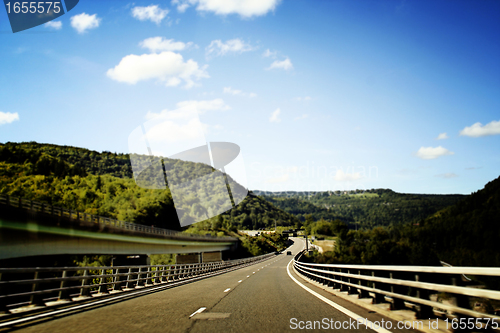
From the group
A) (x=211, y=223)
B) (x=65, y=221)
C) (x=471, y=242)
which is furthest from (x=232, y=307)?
(x=471, y=242)

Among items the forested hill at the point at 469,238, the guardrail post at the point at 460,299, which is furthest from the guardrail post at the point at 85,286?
the forested hill at the point at 469,238

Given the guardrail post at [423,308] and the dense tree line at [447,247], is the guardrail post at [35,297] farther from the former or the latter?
the dense tree line at [447,247]

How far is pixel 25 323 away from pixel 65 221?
27.3 meters

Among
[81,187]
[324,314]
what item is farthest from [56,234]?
[81,187]

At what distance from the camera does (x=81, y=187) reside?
115375 mm

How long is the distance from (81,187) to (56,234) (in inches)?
3609

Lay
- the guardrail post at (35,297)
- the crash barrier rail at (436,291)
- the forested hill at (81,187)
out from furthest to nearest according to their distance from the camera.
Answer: the forested hill at (81,187) < the guardrail post at (35,297) < the crash barrier rail at (436,291)

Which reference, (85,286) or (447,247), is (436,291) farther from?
(447,247)

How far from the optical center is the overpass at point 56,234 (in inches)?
1047

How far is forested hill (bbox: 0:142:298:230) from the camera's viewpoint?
322ft

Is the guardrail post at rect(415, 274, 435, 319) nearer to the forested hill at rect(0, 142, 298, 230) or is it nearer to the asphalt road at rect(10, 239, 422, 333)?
the asphalt road at rect(10, 239, 422, 333)

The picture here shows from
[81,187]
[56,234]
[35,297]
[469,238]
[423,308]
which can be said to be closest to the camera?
[423,308]

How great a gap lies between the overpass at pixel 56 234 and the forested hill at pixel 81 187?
50.5 m

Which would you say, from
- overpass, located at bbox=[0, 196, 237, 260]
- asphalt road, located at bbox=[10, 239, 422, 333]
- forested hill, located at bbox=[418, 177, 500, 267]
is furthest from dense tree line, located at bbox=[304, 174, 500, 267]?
asphalt road, located at bbox=[10, 239, 422, 333]
